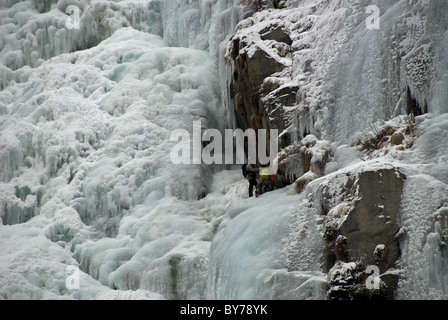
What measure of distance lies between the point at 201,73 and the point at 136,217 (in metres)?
4.10

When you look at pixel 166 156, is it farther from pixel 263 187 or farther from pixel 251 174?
pixel 263 187

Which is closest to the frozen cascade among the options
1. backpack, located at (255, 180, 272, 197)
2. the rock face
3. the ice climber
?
the ice climber

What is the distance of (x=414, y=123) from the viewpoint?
7.44m

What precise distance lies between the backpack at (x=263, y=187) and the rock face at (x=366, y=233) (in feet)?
8.76

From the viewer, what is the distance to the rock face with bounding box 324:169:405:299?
21.2 feet

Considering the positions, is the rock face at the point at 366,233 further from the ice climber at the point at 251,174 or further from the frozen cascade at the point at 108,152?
the ice climber at the point at 251,174

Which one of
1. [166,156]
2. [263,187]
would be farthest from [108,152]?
[263,187]

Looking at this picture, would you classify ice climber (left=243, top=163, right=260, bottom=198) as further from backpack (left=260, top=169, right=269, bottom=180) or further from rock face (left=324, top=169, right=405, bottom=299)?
rock face (left=324, top=169, right=405, bottom=299)

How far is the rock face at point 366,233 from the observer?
6.47 metres

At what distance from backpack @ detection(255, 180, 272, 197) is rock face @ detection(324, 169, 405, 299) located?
267 centimetres

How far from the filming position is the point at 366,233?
6648 mm

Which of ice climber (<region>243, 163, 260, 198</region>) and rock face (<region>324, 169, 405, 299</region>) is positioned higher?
ice climber (<region>243, 163, 260, 198</region>)
